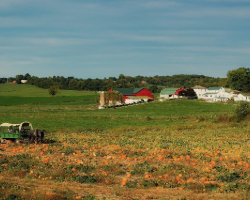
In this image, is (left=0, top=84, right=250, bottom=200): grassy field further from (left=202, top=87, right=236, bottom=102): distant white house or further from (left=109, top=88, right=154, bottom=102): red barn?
(left=202, top=87, right=236, bottom=102): distant white house

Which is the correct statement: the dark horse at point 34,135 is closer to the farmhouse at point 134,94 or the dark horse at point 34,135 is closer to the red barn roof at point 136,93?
the farmhouse at point 134,94

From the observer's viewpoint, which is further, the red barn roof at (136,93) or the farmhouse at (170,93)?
the farmhouse at (170,93)

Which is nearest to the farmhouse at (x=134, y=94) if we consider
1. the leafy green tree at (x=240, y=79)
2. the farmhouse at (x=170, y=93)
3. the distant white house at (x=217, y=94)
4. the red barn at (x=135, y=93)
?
the red barn at (x=135, y=93)

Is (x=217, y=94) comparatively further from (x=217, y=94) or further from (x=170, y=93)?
(x=170, y=93)

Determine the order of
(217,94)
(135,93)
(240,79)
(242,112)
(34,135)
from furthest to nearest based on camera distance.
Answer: (240,79) < (217,94) < (135,93) < (242,112) < (34,135)

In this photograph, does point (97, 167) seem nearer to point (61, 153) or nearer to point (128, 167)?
point (128, 167)

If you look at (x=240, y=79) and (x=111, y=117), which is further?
(x=240, y=79)

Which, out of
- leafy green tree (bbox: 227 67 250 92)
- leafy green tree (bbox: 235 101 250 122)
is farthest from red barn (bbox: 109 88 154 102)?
leafy green tree (bbox: 235 101 250 122)

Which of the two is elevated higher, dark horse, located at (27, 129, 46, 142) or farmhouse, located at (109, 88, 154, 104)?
farmhouse, located at (109, 88, 154, 104)

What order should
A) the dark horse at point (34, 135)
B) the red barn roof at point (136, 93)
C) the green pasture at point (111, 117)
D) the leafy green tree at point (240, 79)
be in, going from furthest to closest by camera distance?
the leafy green tree at point (240, 79) → the red barn roof at point (136, 93) → the green pasture at point (111, 117) → the dark horse at point (34, 135)

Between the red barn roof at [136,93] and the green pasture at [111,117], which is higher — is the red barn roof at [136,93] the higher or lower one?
the higher one

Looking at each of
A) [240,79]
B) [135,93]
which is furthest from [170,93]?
[240,79]

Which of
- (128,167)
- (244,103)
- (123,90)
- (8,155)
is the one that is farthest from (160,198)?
(123,90)

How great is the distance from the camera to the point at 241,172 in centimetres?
1490
